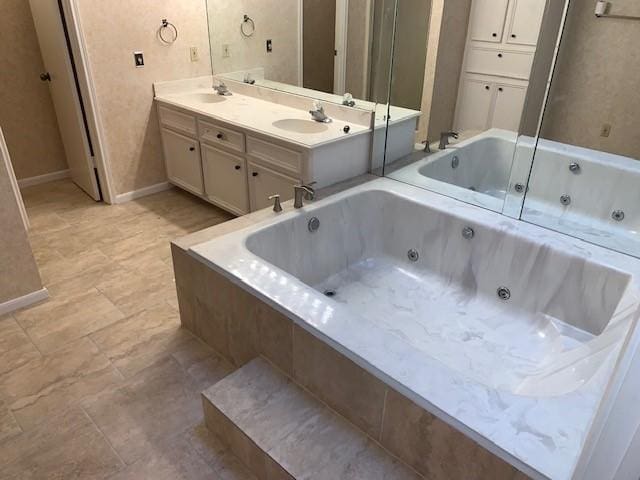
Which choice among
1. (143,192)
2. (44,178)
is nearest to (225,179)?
(143,192)

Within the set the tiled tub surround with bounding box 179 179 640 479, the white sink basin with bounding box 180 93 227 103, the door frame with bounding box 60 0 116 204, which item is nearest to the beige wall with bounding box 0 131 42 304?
the tiled tub surround with bounding box 179 179 640 479

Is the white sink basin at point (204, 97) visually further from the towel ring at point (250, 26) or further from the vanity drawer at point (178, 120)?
the towel ring at point (250, 26)

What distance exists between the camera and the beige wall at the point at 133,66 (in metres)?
3.25

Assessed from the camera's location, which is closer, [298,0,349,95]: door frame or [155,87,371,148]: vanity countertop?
[155,87,371,148]: vanity countertop

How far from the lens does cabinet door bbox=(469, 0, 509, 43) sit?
2.52 meters

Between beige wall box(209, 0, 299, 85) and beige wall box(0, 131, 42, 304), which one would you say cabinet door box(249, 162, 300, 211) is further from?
beige wall box(0, 131, 42, 304)

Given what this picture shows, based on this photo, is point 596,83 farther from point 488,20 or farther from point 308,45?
point 308,45

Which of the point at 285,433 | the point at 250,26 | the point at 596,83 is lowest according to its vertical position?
the point at 285,433

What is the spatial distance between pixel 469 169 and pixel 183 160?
2127mm

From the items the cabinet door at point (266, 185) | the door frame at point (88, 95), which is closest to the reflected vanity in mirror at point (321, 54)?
the cabinet door at point (266, 185)

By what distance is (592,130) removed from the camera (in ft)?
8.70

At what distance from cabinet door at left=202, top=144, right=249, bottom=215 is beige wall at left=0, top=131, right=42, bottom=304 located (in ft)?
4.27

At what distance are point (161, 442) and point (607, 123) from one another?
9.08 feet

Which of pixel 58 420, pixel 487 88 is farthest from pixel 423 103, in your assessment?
pixel 58 420
